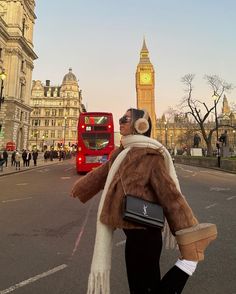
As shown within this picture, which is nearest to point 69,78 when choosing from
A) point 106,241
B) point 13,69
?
point 13,69

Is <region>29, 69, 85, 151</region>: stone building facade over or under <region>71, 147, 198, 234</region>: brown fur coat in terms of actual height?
over

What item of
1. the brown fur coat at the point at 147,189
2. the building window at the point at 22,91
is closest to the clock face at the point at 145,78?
the building window at the point at 22,91

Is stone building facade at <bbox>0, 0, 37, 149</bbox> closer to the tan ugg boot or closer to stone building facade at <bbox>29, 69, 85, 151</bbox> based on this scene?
stone building facade at <bbox>29, 69, 85, 151</bbox>

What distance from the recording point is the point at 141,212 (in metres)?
2.52

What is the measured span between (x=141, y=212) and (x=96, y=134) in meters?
19.3

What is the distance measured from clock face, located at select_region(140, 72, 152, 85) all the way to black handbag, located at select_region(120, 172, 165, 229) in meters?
151

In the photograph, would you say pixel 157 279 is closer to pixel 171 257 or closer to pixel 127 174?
pixel 127 174

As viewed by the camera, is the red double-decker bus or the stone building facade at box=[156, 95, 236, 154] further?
the stone building facade at box=[156, 95, 236, 154]

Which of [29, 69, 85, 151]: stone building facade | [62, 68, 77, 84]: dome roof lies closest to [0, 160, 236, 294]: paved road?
[29, 69, 85, 151]: stone building facade

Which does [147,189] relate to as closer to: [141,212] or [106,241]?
[141,212]

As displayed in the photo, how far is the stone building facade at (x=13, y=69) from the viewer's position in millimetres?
58719

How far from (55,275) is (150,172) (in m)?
2.59

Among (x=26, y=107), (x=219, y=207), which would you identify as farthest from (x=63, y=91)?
(x=219, y=207)

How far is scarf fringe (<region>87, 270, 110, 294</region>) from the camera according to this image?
263cm
